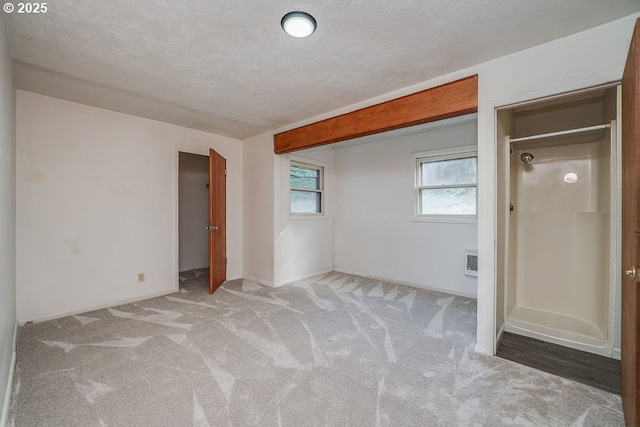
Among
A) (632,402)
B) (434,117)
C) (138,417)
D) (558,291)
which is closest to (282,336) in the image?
(138,417)

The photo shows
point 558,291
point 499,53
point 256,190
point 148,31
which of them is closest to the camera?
point 148,31

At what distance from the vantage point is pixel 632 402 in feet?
4.41

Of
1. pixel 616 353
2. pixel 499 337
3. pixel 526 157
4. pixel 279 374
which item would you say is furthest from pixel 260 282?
pixel 616 353

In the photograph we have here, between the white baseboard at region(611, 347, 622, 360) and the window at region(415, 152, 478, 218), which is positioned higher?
the window at region(415, 152, 478, 218)

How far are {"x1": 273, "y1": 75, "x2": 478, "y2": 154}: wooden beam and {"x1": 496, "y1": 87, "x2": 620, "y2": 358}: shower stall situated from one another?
37 cm

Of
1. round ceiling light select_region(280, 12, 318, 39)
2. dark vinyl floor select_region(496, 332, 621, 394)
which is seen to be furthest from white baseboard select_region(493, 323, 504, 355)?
round ceiling light select_region(280, 12, 318, 39)

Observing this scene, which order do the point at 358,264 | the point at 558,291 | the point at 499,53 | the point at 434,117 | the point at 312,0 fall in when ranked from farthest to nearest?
1. the point at 358,264
2. the point at 558,291
3. the point at 434,117
4. the point at 499,53
5. the point at 312,0

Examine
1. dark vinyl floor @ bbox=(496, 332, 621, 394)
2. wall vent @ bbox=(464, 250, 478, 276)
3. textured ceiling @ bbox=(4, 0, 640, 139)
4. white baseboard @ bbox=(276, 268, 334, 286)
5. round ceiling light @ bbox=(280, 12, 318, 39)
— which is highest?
textured ceiling @ bbox=(4, 0, 640, 139)

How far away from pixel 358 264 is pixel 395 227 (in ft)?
3.37

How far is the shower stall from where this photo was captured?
7.96ft

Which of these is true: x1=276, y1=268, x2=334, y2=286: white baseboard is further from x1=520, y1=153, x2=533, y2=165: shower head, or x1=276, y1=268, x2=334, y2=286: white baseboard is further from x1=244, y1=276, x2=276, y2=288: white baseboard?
x1=520, y1=153, x2=533, y2=165: shower head

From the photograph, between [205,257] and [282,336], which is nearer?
[282,336]

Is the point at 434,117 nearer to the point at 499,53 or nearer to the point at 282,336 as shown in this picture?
the point at 499,53

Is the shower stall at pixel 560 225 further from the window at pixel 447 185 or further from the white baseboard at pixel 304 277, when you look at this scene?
the white baseboard at pixel 304 277
